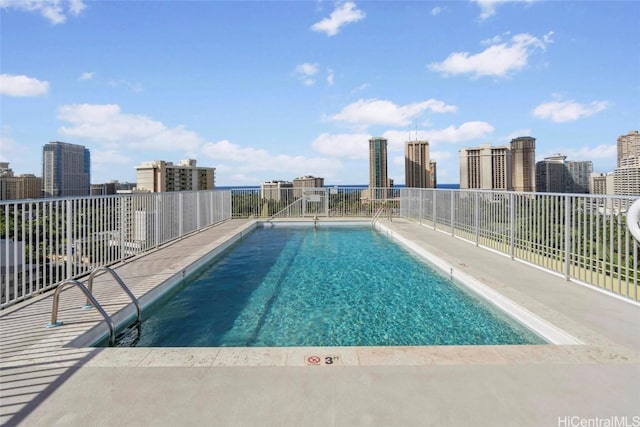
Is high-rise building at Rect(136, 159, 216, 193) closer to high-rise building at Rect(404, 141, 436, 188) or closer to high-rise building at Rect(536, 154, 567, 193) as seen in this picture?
high-rise building at Rect(404, 141, 436, 188)

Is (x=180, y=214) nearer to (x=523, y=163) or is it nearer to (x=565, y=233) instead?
(x=565, y=233)

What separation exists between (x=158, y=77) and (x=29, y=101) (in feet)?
16.6

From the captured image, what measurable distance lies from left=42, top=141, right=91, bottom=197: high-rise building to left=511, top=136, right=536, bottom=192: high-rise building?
37213mm

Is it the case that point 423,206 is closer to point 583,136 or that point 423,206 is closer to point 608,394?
point 608,394

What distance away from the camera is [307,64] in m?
16.2

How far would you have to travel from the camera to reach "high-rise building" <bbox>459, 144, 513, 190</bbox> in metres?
24.4

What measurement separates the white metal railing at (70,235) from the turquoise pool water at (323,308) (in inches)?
61.5

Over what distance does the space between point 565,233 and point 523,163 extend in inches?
1031

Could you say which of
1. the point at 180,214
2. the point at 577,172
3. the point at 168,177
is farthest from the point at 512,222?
the point at 168,177

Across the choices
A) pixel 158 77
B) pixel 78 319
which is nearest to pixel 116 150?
pixel 158 77

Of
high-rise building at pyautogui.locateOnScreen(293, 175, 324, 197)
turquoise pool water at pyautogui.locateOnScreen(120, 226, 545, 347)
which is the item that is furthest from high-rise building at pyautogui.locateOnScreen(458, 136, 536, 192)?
turquoise pool water at pyautogui.locateOnScreen(120, 226, 545, 347)

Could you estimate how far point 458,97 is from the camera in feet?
65.8

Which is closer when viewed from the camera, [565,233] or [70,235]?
[565,233]

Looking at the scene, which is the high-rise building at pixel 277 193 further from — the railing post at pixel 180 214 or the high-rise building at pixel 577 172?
the high-rise building at pixel 577 172
